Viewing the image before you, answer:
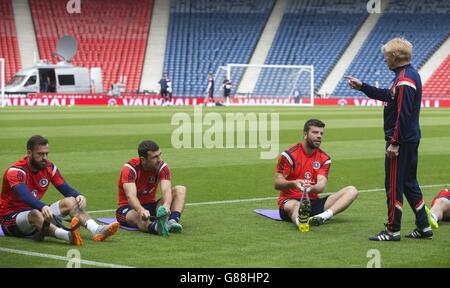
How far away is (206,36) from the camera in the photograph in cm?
6712

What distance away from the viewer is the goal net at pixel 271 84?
55.7 meters

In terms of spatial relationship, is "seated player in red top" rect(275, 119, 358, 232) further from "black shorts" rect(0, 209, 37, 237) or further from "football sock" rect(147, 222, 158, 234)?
"black shorts" rect(0, 209, 37, 237)

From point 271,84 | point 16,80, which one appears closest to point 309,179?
point 16,80

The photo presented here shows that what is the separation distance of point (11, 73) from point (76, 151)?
42032 mm

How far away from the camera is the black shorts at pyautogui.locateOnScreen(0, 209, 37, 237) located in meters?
9.63

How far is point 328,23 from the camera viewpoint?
66688mm

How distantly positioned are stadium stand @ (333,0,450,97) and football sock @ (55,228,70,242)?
5136cm

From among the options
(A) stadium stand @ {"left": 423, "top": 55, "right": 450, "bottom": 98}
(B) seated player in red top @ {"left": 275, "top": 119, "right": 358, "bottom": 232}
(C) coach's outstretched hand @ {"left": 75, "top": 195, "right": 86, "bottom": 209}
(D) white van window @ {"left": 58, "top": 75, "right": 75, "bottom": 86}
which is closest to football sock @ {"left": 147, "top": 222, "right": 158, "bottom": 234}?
(C) coach's outstretched hand @ {"left": 75, "top": 195, "right": 86, "bottom": 209}

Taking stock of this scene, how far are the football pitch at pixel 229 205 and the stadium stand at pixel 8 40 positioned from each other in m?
34.6

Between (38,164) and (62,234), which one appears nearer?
(62,234)

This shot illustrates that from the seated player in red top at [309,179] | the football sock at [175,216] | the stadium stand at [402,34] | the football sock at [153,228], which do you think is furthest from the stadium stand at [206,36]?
the football sock at [153,228]

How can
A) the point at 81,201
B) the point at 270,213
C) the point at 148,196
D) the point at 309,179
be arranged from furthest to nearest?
the point at 270,213 → the point at 309,179 → the point at 148,196 → the point at 81,201

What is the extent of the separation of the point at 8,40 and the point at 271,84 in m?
19.1

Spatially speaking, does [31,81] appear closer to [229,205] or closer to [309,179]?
[229,205]
